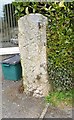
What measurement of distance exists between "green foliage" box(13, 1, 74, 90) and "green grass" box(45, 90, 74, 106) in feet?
0.32

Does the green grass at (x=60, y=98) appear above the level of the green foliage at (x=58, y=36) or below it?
below

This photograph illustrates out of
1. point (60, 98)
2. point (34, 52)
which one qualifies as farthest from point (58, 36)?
point (60, 98)

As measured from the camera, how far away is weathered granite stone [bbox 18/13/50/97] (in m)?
4.29

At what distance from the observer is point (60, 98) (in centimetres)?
437

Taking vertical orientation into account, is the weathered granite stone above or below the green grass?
above

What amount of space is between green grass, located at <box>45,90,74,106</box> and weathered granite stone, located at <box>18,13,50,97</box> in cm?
15

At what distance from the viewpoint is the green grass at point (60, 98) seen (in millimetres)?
4305

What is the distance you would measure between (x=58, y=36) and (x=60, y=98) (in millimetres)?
1020

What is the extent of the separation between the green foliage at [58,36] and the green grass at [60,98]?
96mm

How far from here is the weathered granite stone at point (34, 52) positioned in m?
4.29

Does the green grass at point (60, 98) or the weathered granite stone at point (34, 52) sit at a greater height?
the weathered granite stone at point (34, 52)

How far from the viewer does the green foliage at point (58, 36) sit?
13.9 feet

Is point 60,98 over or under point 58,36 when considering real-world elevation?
under

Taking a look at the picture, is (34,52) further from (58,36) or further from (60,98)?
(60,98)
